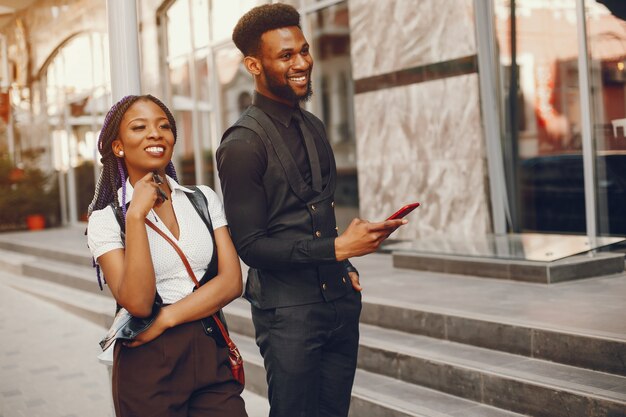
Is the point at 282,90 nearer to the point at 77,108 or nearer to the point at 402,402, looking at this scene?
the point at 402,402

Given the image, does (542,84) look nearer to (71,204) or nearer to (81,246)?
(81,246)

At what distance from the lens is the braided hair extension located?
2285 mm

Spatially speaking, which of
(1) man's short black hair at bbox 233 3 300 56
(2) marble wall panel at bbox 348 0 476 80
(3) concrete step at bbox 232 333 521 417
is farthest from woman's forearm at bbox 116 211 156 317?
(2) marble wall panel at bbox 348 0 476 80

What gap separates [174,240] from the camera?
2.27 m

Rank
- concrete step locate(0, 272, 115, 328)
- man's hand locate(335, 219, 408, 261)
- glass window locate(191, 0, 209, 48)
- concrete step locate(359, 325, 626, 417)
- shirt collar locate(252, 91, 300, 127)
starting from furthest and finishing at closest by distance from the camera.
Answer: glass window locate(191, 0, 209, 48) < concrete step locate(0, 272, 115, 328) < concrete step locate(359, 325, 626, 417) < shirt collar locate(252, 91, 300, 127) < man's hand locate(335, 219, 408, 261)

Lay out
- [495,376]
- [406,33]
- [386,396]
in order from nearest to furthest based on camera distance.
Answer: [495,376], [386,396], [406,33]

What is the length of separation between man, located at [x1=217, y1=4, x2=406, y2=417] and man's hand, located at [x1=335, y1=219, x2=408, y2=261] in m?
0.02

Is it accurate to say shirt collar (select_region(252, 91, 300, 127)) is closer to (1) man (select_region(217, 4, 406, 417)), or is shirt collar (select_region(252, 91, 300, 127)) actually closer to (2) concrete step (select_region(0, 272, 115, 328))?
(1) man (select_region(217, 4, 406, 417))

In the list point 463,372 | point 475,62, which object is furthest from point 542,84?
point 463,372

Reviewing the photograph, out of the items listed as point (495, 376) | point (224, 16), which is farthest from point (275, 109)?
point (224, 16)

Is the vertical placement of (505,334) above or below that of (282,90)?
below

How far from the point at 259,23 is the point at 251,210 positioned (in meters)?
0.59

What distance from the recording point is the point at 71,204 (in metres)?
18.4

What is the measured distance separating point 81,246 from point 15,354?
18.5 feet
